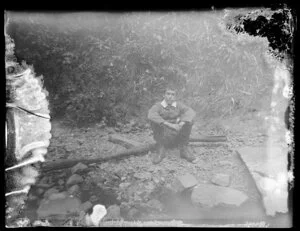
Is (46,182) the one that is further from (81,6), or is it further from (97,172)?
(81,6)

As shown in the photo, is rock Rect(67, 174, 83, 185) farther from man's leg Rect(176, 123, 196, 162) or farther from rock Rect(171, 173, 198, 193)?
man's leg Rect(176, 123, 196, 162)

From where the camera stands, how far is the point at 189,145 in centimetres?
336

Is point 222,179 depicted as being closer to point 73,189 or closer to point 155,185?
point 155,185

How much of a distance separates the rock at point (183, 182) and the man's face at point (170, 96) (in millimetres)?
878

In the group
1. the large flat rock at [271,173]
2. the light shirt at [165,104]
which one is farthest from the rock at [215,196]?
the light shirt at [165,104]

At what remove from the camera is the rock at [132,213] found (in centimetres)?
329

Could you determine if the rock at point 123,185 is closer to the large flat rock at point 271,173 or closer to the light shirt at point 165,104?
the light shirt at point 165,104

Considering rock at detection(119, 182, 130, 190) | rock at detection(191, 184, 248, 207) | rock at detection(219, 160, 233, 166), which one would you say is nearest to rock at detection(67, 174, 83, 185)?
rock at detection(119, 182, 130, 190)

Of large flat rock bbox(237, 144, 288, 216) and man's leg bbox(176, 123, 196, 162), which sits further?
man's leg bbox(176, 123, 196, 162)

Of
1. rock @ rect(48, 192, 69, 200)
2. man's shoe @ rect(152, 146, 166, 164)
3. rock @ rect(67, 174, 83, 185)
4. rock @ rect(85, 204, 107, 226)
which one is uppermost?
man's shoe @ rect(152, 146, 166, 164)

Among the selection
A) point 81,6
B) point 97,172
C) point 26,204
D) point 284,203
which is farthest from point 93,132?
point 284,203

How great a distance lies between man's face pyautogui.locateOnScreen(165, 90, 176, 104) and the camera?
3.36 m

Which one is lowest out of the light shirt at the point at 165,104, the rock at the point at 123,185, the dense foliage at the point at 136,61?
the rock at the point at 123,185

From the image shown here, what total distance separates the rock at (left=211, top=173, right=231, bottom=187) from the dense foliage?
709 millimetres
